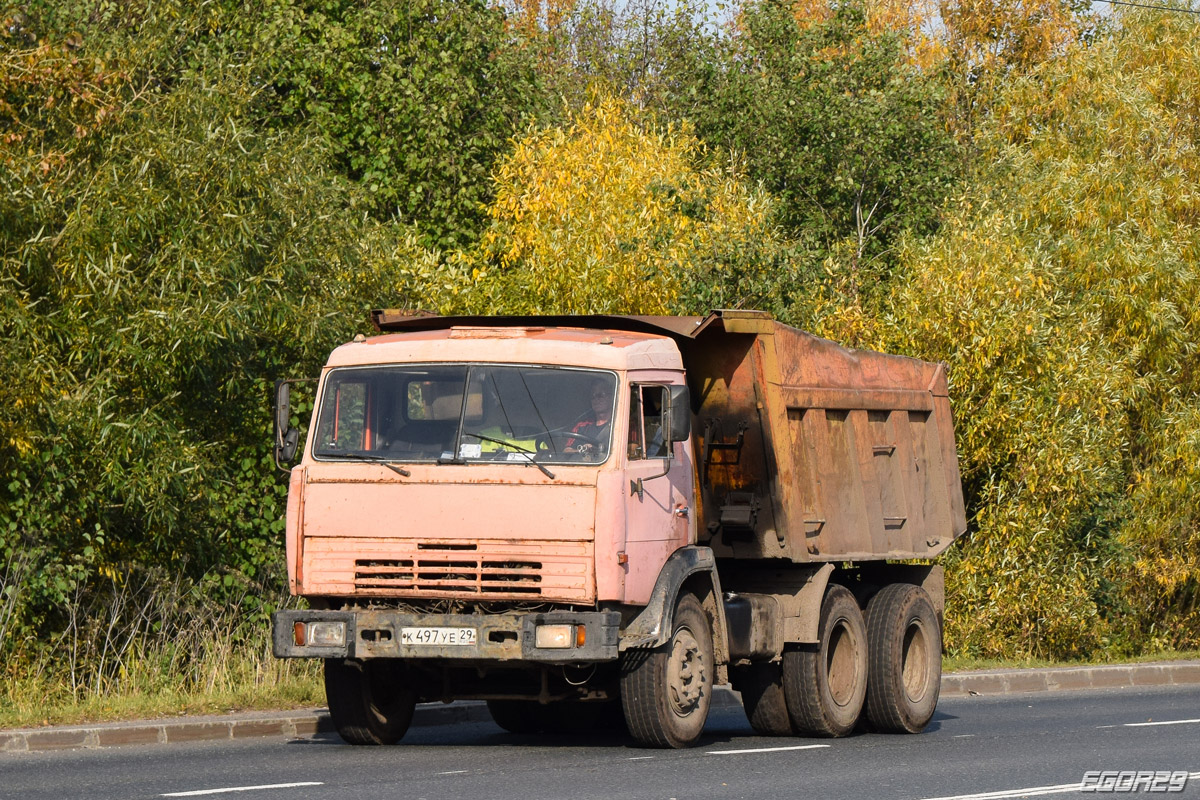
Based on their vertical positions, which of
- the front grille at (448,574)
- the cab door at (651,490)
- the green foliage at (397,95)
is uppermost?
the green foliage at (397,95)

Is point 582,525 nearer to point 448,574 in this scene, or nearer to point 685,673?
point 448,574

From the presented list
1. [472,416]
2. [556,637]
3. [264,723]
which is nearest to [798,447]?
[472,416]

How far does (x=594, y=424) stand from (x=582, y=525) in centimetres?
75

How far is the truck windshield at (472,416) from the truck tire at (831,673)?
3019 mm

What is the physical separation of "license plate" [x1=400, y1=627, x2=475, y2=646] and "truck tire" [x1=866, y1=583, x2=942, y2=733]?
14.9ft

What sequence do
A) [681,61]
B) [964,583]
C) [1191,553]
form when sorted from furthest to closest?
[681,61], [1191,553], [964,583]

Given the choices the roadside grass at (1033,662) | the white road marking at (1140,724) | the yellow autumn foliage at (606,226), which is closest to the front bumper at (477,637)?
the white road marking at (1140,724)

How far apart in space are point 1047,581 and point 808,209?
12.6 meters

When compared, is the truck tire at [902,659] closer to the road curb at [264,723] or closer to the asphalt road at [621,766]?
the asphalt road at [621,766]

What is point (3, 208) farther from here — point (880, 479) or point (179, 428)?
point (880, 479)

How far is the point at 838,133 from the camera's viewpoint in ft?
111

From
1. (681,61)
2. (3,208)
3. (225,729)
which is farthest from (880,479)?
(681,61)

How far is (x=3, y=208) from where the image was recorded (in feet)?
48.5

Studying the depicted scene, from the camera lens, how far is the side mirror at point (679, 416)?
11.6 m
